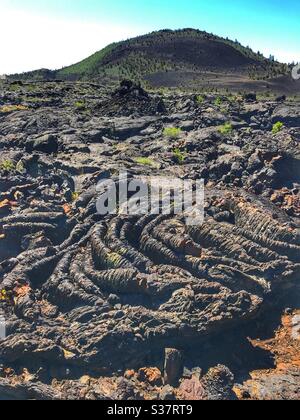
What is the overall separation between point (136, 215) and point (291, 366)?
11.3 m

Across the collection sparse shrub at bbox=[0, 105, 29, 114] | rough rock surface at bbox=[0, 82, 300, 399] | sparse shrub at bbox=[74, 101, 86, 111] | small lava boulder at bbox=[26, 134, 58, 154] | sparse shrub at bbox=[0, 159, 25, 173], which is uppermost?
sparse shrub at bbox=[74, 101, 86, 111]

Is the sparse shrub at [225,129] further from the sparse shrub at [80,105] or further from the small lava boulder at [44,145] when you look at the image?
the sparse shrub at [80,105]

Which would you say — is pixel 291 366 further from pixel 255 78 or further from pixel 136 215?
pixel 255 78

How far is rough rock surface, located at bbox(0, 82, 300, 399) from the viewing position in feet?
60.2

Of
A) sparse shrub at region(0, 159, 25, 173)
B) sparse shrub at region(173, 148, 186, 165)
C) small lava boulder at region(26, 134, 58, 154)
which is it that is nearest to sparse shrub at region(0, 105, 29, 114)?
small lava boulder at region(26, 134, 58, 154)

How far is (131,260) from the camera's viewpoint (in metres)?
22.0

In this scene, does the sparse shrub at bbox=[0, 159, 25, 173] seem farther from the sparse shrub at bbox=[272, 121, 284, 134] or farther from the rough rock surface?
the sparse shrub at bbox=[272, 121, 284, 134]

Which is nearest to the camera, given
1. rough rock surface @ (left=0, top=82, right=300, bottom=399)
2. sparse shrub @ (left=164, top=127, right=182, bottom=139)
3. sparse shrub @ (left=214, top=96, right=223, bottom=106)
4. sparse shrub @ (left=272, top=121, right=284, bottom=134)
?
rough rock surface @ (left=0, top=82, right=300, bottom=399)

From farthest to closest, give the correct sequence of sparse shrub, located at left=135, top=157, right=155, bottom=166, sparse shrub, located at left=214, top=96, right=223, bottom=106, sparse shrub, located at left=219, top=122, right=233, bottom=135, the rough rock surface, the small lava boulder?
1. sparse shrub, located at left=214, top=96, right=223, bottom=106
2. sparse shrub, located at left=219, top=122, right=233, bottom=135
3. the small lava boulder
4. sparse shrub, located at left=135, top=157, right=155, bottom=166
5. the rough rock surface

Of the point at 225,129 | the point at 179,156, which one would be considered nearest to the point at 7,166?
the point at 179,156

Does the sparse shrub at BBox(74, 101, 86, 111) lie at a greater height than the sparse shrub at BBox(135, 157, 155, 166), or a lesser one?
greater

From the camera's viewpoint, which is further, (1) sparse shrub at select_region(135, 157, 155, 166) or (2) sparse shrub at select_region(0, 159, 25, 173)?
(1) sparse shrub at select_region(135, 157, 155, 166)

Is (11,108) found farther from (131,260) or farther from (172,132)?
(131,260)

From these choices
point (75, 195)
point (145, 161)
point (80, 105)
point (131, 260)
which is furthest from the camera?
point (80, 105)
